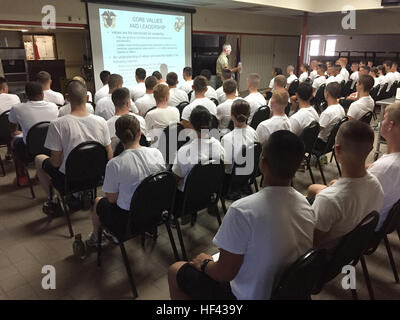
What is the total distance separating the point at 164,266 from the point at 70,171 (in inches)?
42.8

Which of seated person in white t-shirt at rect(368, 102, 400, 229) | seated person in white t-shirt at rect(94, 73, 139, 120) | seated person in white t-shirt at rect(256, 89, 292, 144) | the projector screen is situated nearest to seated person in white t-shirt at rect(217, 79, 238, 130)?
seated person in white t-shirt at rect(256, 89, 292, 144)

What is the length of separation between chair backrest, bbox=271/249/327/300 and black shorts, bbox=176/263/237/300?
29 centimetres

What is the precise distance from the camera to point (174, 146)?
10.9 feet

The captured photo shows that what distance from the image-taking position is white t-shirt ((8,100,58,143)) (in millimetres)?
3324

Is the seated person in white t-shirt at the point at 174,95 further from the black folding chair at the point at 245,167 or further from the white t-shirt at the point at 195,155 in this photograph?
the white t-shirt at the point at 195,155

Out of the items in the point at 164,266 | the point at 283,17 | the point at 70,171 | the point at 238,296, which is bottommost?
the point at 164,266

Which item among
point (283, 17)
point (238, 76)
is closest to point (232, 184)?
point (238, 76)

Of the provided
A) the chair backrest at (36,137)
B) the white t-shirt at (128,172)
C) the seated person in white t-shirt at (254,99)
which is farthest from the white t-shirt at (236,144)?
the chair backrest at (36,137)

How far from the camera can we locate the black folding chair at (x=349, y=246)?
4.84 feet

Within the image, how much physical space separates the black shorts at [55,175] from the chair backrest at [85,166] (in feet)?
0.40

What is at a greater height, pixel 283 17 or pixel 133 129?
pixel 283 17

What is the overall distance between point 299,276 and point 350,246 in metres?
0.45

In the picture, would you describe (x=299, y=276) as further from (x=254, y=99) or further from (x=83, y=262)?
(x=254, y=99)
